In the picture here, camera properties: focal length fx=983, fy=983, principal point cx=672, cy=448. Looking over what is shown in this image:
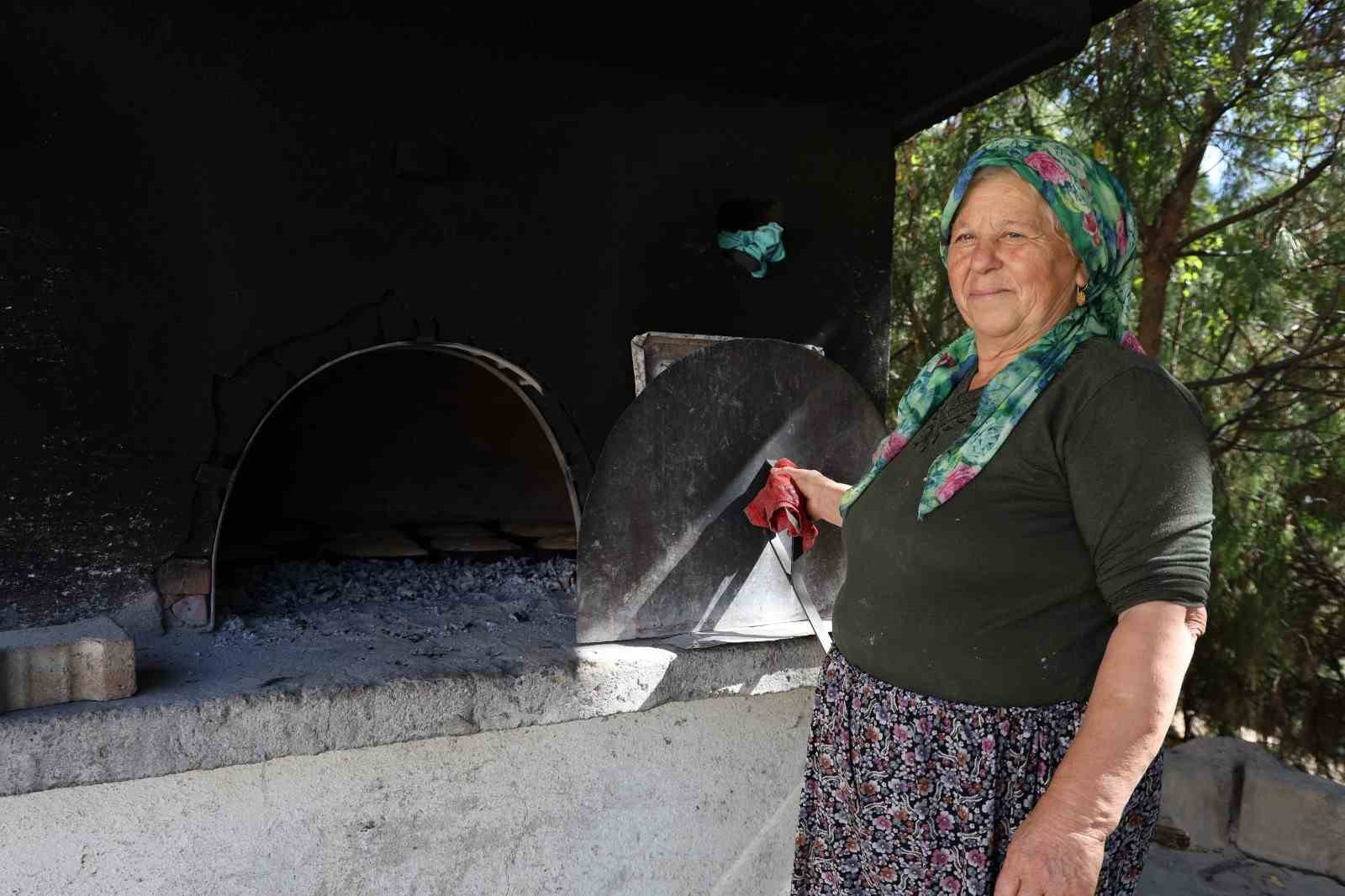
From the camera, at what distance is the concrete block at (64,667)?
152 centimetres

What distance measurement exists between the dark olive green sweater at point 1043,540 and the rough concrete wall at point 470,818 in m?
0.94

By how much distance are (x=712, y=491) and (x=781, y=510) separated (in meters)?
0.17

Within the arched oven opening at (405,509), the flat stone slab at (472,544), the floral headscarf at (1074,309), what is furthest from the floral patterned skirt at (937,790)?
the flat stone slab at (472,544)

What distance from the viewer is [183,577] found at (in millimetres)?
1997

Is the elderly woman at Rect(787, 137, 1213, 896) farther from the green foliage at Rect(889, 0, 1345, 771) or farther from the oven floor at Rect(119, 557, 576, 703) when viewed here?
the green foliage at Rect(889, 0, 1345, 771)

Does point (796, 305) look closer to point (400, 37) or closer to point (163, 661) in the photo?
point (400, 37)

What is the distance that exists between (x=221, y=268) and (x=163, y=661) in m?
0.78

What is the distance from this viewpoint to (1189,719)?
444 centimetres

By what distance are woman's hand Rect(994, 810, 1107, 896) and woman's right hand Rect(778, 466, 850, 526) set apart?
0.86 metres

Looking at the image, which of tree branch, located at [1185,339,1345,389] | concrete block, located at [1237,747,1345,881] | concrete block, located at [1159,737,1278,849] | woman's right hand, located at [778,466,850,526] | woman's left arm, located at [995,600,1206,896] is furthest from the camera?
tree branch, located at [1185,339,1345,389]

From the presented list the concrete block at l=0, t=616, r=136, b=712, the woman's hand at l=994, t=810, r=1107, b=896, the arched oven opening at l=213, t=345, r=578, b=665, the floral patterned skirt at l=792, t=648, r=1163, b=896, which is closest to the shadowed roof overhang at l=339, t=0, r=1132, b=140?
the arched oven opening at l=213, t=345, r=578, b=665

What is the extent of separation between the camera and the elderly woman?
1.12 metres

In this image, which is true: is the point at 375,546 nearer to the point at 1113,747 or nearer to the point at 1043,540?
the point at 1043,540

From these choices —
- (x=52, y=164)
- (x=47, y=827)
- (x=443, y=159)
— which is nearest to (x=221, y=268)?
(x=52, y=164)
